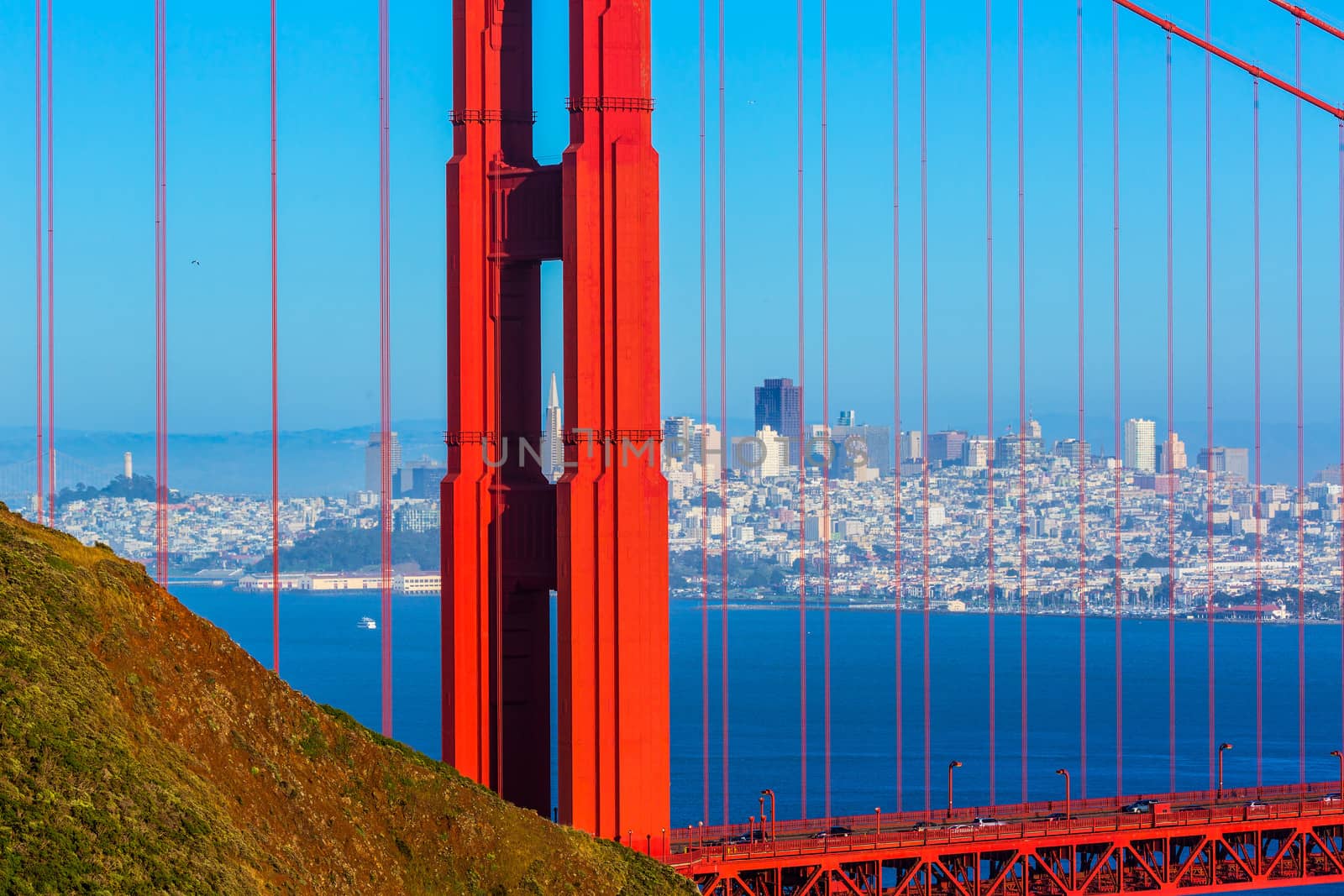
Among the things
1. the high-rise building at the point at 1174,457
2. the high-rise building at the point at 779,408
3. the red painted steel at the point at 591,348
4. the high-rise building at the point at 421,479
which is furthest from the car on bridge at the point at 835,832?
the high-rise building at the point at 1174,457

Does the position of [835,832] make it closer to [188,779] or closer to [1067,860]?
[1067,860]

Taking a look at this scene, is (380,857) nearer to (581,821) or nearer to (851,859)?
(581,821)

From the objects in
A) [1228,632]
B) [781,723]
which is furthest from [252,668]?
[1228,632]

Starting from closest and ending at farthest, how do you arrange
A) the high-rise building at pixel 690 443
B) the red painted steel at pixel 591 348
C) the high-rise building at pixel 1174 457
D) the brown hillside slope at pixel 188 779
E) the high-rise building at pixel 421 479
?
the brown hillside slope at pixel 188 779
the red painted steel at pixel 591 348
the high-rise building at pixel 690 443
the high-rise building at pixel 421 479
the high-rise building at pixel 1174 457

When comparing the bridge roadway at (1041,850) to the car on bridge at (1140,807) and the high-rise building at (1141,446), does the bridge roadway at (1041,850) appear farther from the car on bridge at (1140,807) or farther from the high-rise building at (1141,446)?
the high-rise building at (1141,446)

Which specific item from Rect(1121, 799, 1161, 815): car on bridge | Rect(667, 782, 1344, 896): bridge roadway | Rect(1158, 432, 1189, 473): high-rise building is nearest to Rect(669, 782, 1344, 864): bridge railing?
Rect(667, 782, 1344, 896): bridge roadway

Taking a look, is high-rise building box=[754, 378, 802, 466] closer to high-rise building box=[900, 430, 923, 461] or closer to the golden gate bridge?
high-rise building box=[900, 430, 923, 461]

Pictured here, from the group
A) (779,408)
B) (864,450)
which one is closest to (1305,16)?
(779,408)
